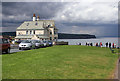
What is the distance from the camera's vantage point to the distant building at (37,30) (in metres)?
62.4

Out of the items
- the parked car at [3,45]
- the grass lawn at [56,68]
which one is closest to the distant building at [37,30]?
the parked car at [3,45]

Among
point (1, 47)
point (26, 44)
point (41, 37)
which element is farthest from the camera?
point (41, 37)

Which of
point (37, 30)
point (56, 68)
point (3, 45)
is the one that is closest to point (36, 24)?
point (37, 30)

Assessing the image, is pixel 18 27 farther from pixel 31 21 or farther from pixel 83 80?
pixel 83 80

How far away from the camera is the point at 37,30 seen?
207 ft

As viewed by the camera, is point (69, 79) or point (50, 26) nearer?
point (69, 79)

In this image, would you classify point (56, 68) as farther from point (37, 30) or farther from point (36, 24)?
point (36, 24)

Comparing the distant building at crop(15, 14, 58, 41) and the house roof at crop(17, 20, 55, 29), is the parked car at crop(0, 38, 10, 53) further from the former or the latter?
the house roof at crop(17, 20, 55, 29)

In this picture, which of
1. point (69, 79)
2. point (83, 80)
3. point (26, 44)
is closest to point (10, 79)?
point (69, 79)

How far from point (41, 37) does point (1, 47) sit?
43.9 metres

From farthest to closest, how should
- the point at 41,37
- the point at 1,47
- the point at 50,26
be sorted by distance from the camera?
the point at 50,26
the point at 41,37
the point at 1,47

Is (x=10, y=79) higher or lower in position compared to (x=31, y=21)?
lower

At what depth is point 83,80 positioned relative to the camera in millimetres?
6820

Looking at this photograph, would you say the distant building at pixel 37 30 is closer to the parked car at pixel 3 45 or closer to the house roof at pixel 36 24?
the house roof at pixel 36 24
